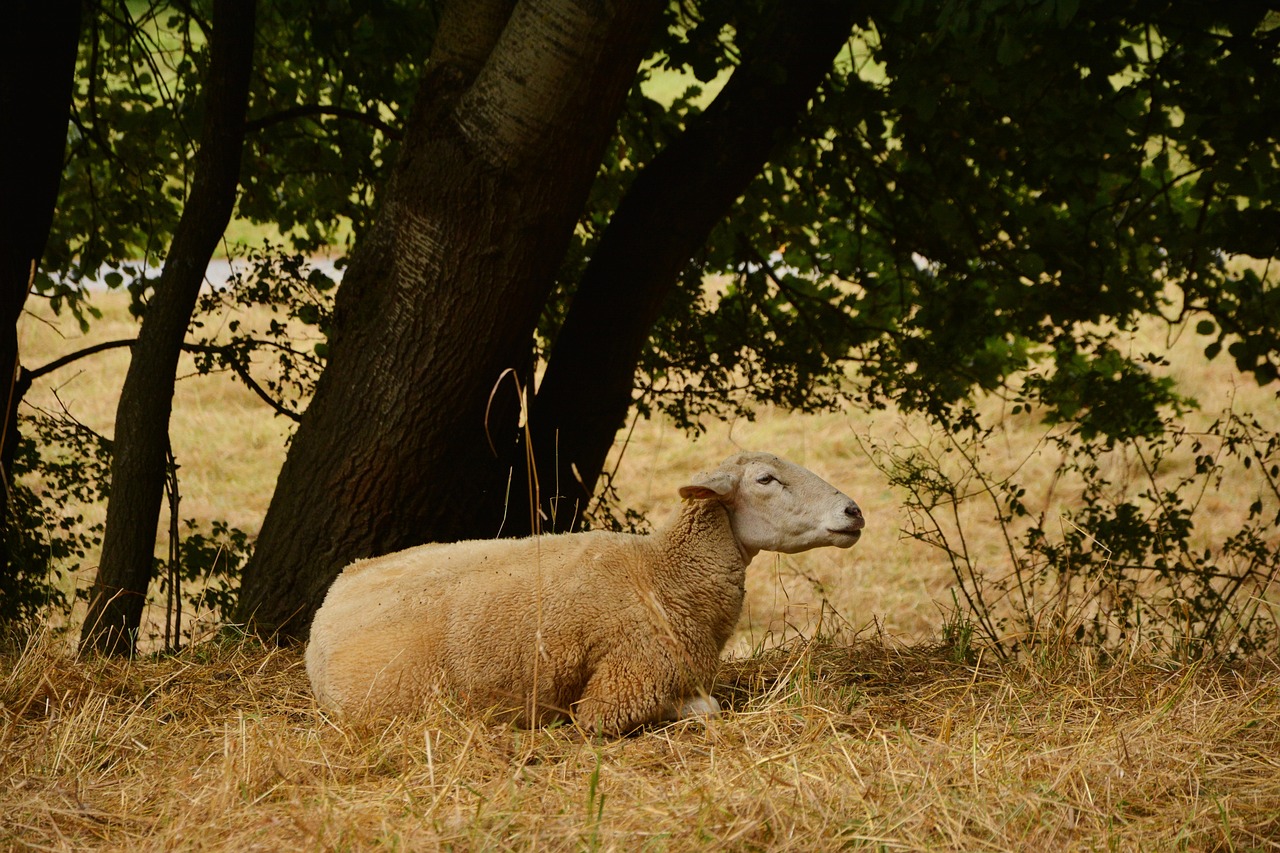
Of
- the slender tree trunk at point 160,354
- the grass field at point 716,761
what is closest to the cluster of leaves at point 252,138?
the slender tree trunk at point 160,354

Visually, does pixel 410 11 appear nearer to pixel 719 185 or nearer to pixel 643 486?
pixel 719 185

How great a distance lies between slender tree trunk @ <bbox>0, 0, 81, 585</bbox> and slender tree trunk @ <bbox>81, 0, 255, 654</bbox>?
1.55 feet

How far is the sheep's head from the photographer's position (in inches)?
159

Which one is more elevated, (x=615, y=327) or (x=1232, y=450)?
(x=615, y=327)

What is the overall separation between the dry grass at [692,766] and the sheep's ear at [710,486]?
0.66 meters

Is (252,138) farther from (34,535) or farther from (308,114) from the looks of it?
(34,535)

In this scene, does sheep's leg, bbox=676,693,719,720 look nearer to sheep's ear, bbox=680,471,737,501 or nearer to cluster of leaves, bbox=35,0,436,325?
sheep's ear, bbox=680,471,737,501

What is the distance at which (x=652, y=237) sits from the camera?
548 centimetres

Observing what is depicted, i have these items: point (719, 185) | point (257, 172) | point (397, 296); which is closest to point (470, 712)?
point (397, 296)

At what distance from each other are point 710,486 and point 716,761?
39.2 inches

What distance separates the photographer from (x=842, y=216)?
764 cm

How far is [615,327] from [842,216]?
272cm

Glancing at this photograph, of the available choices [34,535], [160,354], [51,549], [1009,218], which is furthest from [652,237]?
[34,535]

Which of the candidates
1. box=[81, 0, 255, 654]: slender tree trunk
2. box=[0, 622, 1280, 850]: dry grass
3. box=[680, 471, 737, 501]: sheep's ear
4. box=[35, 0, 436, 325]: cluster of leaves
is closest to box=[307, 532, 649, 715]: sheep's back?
box=[0, 622, 1280, 850]: dry grass
